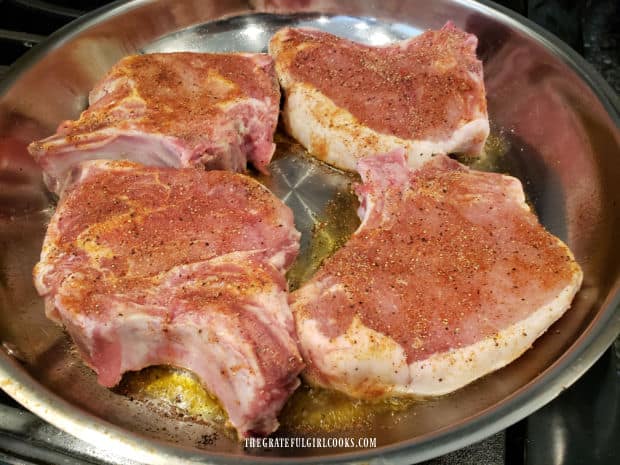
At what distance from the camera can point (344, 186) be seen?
8.95ft

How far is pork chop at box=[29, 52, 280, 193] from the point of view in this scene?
8.00 ft

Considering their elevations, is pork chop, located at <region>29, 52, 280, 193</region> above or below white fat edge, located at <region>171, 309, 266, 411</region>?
above

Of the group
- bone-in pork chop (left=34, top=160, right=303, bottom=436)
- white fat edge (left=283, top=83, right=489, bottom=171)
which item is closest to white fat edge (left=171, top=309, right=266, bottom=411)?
bone-in pork chop (left=34, top=160, right=303, bottom=436)

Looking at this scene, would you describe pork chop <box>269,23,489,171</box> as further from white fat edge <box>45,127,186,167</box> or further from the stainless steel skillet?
white fat edge <box>45,127,186,167</box>

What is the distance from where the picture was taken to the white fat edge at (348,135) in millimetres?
2580

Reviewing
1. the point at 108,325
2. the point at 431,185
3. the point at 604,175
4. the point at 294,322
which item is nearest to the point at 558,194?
the point at 604,175

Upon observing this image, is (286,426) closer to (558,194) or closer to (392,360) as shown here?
(392,360)

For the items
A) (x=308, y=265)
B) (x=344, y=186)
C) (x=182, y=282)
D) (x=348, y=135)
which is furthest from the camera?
(x=344, y=186)

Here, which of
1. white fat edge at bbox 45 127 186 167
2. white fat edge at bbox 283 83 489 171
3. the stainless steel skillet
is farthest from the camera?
white fat edge at bbox 283 83 489 171

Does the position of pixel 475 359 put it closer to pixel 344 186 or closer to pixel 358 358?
pixel 358 358

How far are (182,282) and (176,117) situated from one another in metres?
0.88

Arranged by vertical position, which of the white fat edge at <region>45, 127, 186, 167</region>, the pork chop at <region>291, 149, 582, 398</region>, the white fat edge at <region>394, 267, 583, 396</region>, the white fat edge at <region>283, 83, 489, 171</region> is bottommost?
the white fat edge at <region>394, 267, 583, 396</region>

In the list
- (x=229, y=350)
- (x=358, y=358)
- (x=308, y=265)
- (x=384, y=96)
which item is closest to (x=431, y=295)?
(x=358, y=358)

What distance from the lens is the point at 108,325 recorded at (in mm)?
1901
